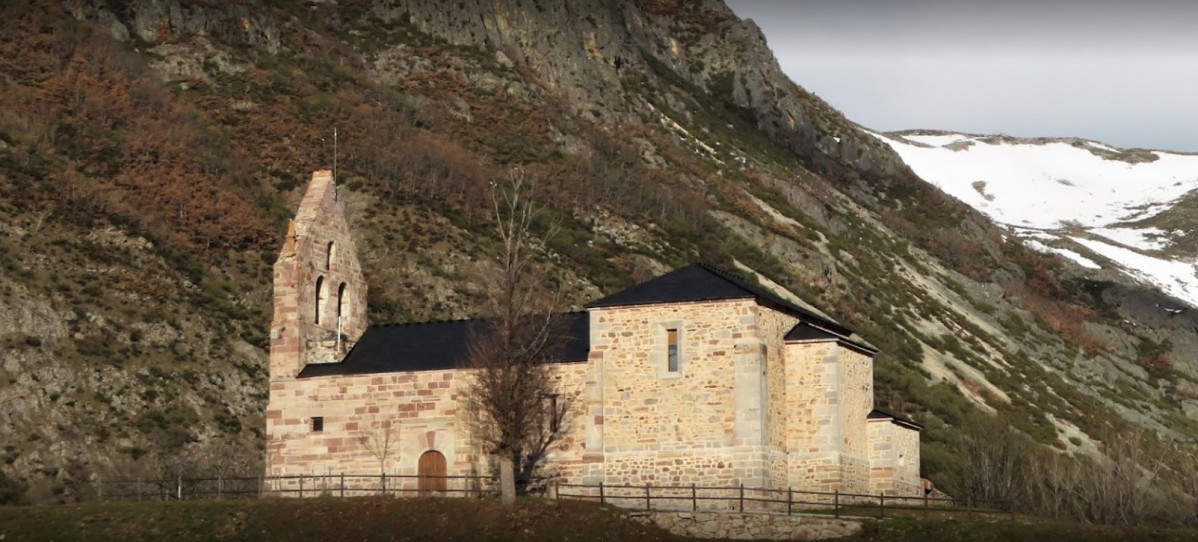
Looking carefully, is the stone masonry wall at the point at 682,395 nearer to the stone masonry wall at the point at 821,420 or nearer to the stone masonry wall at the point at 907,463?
the stone masonry wall at the point at 821,420

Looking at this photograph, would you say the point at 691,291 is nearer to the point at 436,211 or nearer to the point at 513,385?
the point at 513,385

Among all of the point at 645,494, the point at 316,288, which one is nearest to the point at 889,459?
the point at 645,494

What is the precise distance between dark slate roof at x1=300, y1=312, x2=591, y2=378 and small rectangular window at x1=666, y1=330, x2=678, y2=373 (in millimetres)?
2656

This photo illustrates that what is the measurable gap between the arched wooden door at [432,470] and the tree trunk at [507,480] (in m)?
3.62

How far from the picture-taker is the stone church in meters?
48.0

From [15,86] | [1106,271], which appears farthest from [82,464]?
[1106,271]

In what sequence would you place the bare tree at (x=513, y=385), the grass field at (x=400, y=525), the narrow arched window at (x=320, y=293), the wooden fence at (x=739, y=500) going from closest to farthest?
1. the grass field at (x=400, y=525)
2. the wooden fence at (x=739, y=500)
3. the bare tree at (x=513, y=385)
4. the narrow arched window at (x=320, y=293)

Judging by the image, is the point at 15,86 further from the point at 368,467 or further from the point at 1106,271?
the point at 1106,271

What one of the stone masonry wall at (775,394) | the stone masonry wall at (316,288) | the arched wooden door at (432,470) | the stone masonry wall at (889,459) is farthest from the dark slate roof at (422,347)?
the stone masonry wall at (889,459)

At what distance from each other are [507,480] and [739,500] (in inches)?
254

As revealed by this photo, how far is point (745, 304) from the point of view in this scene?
48.0 m

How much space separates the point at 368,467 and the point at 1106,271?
98.0 m

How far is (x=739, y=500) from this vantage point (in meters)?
46.2

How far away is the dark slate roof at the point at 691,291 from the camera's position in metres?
48.4
